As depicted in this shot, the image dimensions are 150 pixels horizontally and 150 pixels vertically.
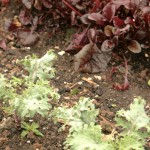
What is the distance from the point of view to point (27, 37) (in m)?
3.66

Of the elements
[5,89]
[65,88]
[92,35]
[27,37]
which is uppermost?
[5,89]

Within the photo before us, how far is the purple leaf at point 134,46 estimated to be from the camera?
10.8 ft

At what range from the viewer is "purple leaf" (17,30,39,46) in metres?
3.65

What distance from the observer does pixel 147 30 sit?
3.31 metres

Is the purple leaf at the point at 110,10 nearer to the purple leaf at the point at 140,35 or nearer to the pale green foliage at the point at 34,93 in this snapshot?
the purple leaf at the point at 140,35

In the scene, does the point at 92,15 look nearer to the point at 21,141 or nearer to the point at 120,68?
the point at 120,68

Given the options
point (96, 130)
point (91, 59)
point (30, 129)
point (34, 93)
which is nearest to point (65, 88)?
point (91, 59)

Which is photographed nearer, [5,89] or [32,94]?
[32,94]

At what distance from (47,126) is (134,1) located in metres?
1.17

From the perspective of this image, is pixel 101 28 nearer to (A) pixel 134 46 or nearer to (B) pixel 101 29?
(B) pixel 101 29

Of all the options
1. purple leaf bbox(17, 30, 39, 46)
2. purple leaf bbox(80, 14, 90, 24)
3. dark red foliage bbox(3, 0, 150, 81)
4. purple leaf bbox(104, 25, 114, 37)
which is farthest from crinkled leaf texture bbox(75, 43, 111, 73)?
purple leaf bbox(17, 30, 39, 46)

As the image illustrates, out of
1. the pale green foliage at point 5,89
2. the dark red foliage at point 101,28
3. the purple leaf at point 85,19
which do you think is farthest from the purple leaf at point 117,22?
the pale green foliage at point 5,89

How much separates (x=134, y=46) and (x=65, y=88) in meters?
0.61

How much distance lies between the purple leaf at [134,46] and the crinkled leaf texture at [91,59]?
0.58 feet
